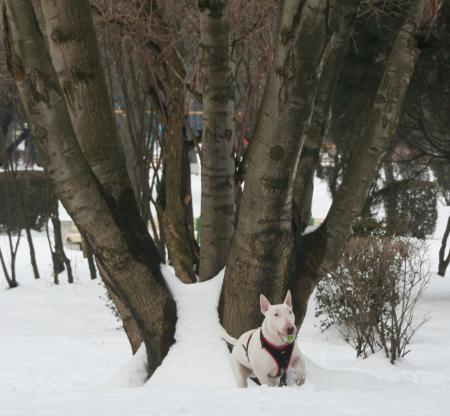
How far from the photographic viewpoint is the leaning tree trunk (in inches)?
233

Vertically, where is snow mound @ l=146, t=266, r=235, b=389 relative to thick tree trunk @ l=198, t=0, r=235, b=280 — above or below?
below

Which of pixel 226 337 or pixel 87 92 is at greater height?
pixel 87 92

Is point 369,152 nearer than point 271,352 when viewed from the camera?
No

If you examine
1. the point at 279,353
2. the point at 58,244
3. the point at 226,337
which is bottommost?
the point at 58,244

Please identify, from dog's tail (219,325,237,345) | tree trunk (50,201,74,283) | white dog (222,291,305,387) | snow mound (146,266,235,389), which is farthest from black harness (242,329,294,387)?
tree trunk (50,201,74,283)

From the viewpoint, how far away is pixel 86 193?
20.3 ft

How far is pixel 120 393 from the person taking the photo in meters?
5.32

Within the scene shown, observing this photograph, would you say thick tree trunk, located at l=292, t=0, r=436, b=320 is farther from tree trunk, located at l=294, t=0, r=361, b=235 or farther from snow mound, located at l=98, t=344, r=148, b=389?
snow mound, located at l=98, t=344, r=148, b=389

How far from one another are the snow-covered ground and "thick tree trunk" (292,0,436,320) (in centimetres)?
82

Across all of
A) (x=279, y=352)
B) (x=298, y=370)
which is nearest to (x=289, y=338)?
(x=279, y=352)

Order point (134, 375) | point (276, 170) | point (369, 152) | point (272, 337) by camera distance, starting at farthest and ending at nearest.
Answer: point (134, 375), point (369, 152), point (276, 170), point (272, 337)

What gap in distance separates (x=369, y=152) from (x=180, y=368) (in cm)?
212

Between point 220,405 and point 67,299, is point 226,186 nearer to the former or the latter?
point 220,405

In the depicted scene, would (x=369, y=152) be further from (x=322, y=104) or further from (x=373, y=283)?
(x=373, y=283)
